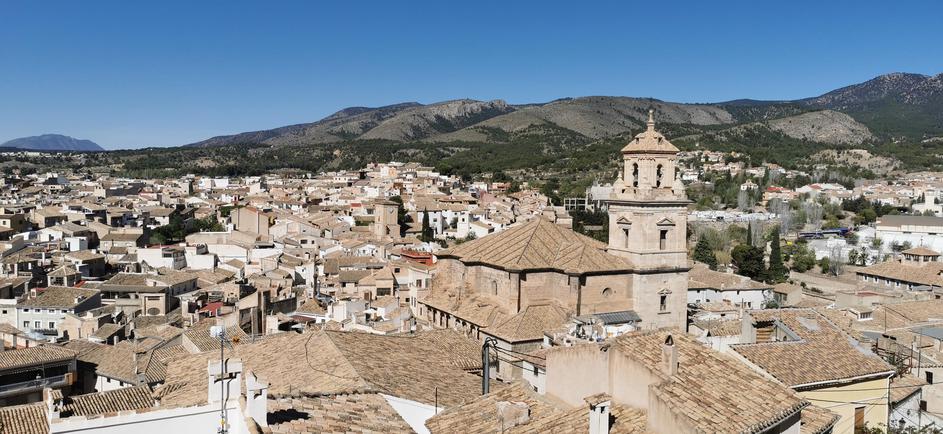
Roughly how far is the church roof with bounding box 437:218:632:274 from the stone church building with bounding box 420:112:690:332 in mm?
29

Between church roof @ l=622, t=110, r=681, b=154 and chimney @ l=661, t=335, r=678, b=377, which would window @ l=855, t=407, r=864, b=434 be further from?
church roof @ l=622, t=110, r=681, b=154

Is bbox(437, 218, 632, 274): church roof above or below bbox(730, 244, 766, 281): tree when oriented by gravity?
above

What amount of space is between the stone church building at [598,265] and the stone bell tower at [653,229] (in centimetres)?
3

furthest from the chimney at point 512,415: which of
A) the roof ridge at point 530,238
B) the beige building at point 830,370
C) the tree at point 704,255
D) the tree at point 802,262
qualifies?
the tree at point 802,262

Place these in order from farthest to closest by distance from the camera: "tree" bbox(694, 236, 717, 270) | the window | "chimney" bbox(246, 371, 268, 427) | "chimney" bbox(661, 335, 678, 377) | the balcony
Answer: "tree" bbox(694, 236, 717, 270) → the balcony → the window → "chimney" bbox(246, 371, 268, 427) → "chimney" bbox(661, 335, 678, 377)

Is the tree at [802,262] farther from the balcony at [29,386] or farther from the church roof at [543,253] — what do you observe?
the balcony at [29,386]

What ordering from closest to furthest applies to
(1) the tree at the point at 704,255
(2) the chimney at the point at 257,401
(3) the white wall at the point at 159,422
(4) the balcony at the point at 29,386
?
(2) the chimney at the point at 257,401 → (3) the white wall at the point at 159,422 → (4) the balcony at the point at 29,386 → (1) the tree at the point at 704,255

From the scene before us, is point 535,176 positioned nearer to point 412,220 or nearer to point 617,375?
point 412,220

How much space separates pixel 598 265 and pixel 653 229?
2281mm

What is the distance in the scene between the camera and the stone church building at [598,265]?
774 inches

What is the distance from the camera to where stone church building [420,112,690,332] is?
64.5 ft

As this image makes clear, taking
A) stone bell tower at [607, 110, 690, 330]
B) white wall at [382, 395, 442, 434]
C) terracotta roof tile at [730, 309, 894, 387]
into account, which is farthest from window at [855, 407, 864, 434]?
stone bell tower at [607, 110, 690, 330]

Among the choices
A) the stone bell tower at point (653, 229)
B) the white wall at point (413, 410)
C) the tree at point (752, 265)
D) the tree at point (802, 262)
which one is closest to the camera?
the white wall at point (413, 410)

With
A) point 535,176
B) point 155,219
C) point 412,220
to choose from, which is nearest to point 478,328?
point 412,220
